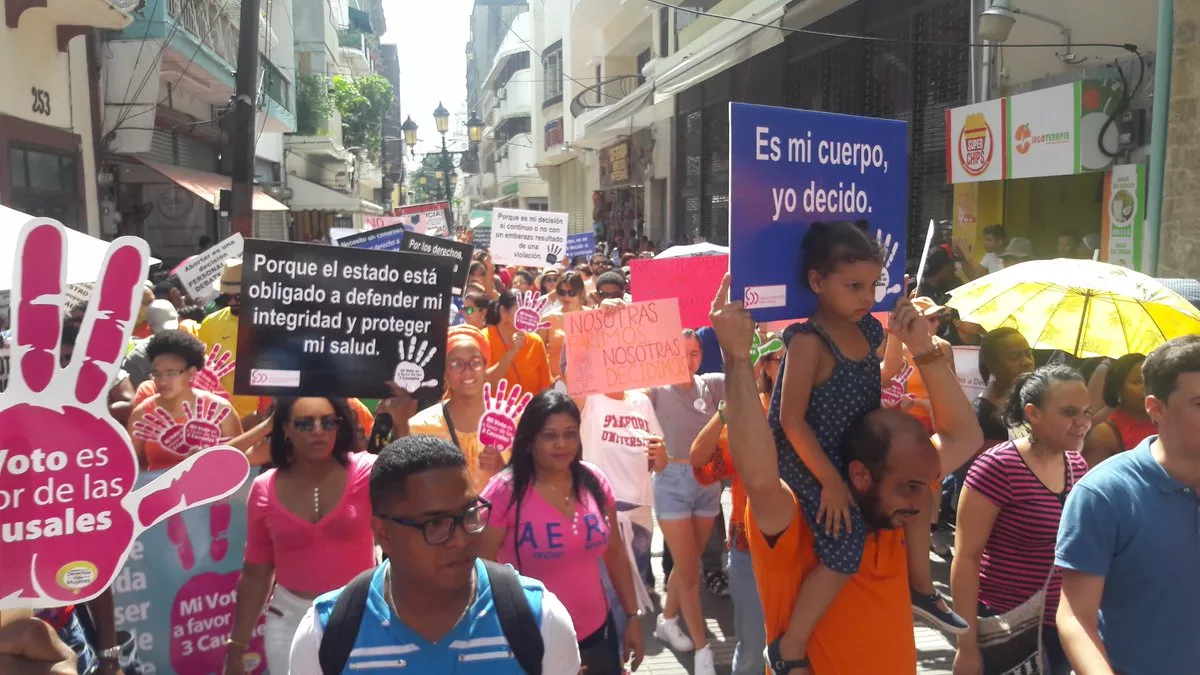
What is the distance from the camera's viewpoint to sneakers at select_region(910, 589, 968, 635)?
9.38ft

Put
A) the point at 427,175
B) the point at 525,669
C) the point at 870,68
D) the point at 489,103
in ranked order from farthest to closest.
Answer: the point at 427,175
the point at 489,103
the point at 870,68
the point at 525,669

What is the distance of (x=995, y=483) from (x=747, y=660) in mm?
1377

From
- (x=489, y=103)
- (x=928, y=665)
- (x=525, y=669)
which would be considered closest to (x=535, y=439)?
(x=525, y=669)

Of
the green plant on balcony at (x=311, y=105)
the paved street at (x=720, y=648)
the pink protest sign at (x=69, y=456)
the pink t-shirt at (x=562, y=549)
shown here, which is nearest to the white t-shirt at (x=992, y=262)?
the paved street at (x=720, y=648)

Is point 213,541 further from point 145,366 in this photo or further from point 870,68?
point 870,68

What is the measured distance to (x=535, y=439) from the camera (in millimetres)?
3719

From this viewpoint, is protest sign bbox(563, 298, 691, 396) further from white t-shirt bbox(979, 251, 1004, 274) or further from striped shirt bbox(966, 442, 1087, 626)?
white t-shirt bbox(979, 251, 1004, 274)

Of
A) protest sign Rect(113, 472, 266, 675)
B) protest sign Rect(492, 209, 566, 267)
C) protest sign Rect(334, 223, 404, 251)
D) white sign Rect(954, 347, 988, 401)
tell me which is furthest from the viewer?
protest sign Rect(492, 209, 566, 267)

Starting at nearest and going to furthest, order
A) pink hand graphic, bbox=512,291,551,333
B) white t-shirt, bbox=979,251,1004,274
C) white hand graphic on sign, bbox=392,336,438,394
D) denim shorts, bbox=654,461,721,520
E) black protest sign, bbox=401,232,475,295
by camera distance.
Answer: white hand graphic on sign, bbox=392,336,438,394 < denim shorts, bbox=654,461,721,520 < black protest sign, bbox=401,232,475,295 < pink hand graphic, bbox=512,291,551,333 < white t-shirt, bbox=979,251,1004,274

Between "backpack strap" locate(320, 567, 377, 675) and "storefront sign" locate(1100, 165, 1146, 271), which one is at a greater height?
"storefront sign" locate(1100, 165, 1146, 271)

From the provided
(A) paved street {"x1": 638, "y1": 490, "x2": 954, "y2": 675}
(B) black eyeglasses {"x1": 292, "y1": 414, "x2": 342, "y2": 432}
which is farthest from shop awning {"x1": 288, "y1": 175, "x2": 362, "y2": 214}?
(B) black eyeglasses {"x1": 292, "y1": 414, "x2": 342, "y2": 432}

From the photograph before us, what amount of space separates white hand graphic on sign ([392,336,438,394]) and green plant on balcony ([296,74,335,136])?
31.5 meters

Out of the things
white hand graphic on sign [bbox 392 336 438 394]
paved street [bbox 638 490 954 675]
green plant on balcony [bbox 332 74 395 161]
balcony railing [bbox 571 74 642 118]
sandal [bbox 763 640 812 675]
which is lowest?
paved street [bbox 638 490 954 675]

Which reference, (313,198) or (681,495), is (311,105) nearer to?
(313,198)
